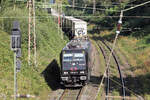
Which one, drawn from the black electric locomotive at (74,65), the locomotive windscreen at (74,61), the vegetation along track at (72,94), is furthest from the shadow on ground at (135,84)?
the locomotive windscreen at (74,61)

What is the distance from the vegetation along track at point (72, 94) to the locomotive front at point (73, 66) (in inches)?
36.2

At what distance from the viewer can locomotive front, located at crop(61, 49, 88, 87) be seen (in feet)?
60.0

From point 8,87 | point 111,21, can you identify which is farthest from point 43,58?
point 111,21

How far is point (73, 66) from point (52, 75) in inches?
178

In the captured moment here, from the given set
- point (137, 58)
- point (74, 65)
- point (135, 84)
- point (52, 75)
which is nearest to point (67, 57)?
point (74, 65)

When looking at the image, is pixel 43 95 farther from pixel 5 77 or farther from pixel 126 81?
pixel 126 81

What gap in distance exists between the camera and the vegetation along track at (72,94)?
1770 cm

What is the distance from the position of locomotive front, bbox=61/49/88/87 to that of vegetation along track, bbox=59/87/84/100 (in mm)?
921

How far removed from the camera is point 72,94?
18578 millimetres

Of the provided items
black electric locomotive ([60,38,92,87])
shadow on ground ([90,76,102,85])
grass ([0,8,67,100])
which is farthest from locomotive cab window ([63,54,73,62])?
shadow on ground ([90,76,102,85])

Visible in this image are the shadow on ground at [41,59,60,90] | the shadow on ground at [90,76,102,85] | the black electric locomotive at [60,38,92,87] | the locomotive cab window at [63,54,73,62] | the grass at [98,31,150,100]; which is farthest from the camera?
the shadow on ground at [90,76,102,85]

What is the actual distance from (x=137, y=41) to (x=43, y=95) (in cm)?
2459

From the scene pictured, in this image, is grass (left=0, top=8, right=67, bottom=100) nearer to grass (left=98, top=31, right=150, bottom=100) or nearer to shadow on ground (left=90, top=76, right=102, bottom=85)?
shadow on ground (left=90, top=76, right=102, bottom=85)

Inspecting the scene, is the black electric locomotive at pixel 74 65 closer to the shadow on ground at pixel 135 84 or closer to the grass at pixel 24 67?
the grass at pixel 24 67
